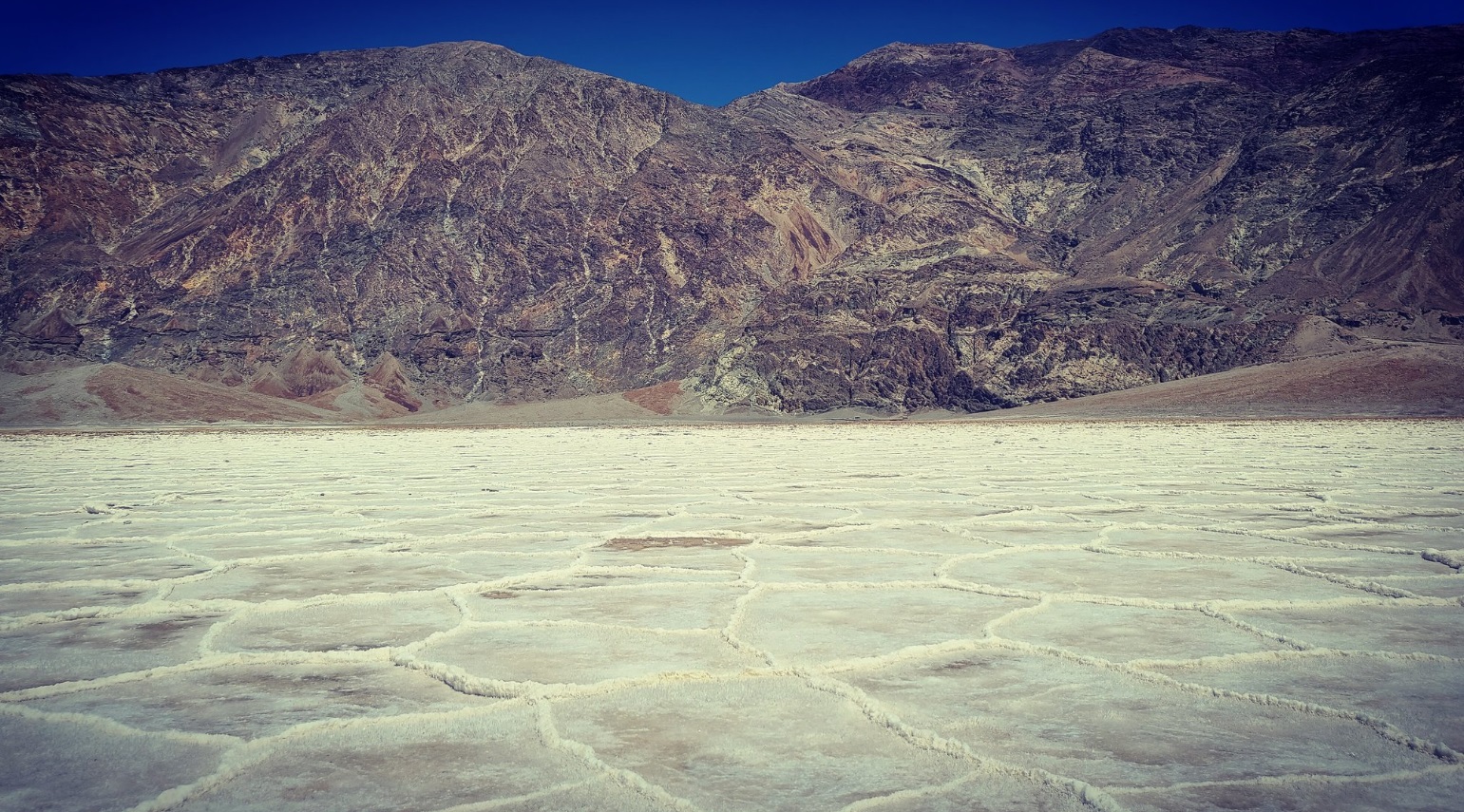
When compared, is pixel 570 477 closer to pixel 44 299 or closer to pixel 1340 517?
pixel 1340 517

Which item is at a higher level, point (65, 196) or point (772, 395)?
point (65, 196)

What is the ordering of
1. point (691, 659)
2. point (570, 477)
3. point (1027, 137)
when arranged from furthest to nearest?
point (1027, 137) < point (570, 477) < point (691, 659)

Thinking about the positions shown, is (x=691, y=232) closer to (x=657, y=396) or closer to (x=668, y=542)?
(x=657, y=396)

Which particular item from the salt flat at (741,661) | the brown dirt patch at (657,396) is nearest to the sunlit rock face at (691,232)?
the brown dirt patch at (657,396)

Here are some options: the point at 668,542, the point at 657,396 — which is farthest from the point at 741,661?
the point at 657,396

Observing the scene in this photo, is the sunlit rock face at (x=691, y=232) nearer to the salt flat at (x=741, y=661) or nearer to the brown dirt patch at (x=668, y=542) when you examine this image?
the brown dirt patch at (x=668, y=542)

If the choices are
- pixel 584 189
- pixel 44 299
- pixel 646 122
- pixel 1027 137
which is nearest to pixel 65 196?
pixel 44 299

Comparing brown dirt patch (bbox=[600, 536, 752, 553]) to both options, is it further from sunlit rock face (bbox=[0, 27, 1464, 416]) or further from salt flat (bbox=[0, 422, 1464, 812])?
sunlit rock face (bbox=[0, 27, 1464, 416])
